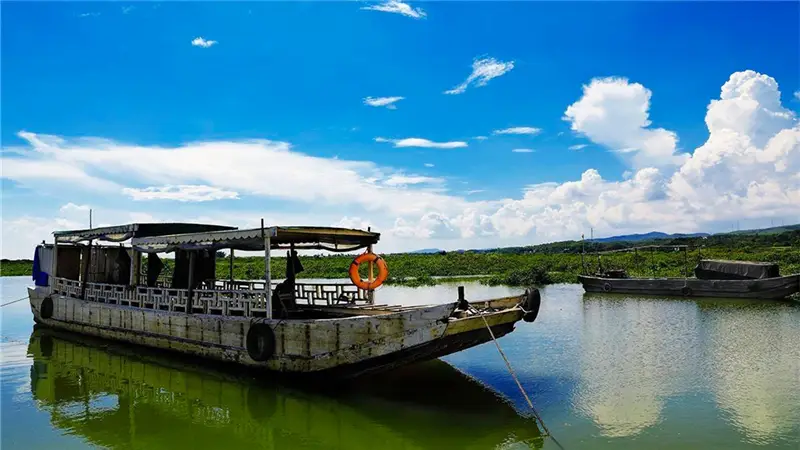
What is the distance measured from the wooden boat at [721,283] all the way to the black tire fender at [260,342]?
21.3 metres

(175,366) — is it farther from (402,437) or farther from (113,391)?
(402,437)

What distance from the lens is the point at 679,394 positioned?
9281 millimetres

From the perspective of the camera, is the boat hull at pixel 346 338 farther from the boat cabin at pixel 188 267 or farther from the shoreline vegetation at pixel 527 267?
the shoreline vegetation at pixel 527 267

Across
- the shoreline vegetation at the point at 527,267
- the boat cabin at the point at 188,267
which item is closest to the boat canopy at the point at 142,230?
the boat cabin at the point at 188,267

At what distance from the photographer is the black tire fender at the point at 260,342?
9.84m

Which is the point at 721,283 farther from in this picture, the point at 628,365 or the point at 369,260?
the point at 369,260

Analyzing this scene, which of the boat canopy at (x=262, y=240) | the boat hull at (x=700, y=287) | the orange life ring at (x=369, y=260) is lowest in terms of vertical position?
the boat hull at (x=700, y=287)

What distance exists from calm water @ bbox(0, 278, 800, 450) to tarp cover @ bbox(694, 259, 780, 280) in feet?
32.8

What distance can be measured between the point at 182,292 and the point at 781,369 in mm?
12944

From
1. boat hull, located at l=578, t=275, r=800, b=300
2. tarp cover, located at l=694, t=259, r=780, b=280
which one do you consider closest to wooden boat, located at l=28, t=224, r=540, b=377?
boat hull, located at l=578, t=275, r=800, b=300

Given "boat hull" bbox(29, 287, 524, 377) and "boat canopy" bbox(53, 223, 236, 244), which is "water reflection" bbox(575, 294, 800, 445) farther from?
"boat canopy" bbox(53, 223, 236, 244)

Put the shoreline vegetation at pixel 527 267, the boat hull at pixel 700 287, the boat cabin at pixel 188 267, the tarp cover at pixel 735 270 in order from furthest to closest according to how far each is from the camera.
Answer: the shoreline vegetation at pixel 527 267
the tarp cover at pixel 735 270
the boat hull at pixel 700 287
the boat cabin at pixel 188 267

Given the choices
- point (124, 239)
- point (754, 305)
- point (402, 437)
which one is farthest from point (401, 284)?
point (402, 437)

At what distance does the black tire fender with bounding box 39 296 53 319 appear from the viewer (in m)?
17.0
